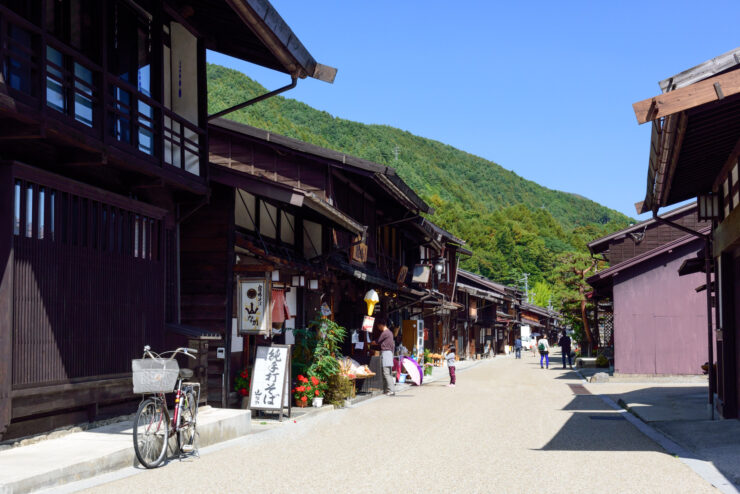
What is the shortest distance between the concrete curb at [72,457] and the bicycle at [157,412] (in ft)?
0.78

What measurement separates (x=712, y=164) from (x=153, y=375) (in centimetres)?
973

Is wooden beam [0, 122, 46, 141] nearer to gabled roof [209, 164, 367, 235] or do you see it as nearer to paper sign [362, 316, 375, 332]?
gabled roof [209, 164, 367, 235]

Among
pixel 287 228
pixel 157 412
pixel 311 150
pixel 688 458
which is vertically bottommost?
pixel 688 458

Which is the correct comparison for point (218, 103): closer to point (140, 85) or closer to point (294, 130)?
point (294, 130)

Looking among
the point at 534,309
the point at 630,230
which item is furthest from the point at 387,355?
the point at 534,309

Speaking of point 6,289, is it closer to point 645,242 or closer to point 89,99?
point 89,99

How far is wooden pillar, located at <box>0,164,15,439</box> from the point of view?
8.98 metres

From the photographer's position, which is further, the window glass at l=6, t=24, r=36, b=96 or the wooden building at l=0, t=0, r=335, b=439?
the window glass at l=6, t=24, r=36, b=96

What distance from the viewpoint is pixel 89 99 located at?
433 inches

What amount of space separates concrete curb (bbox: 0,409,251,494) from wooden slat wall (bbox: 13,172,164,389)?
77cm

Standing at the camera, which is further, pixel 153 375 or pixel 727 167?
pixel 727 167

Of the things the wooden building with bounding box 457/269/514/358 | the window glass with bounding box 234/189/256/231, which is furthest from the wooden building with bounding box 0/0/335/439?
the wooden building with bounding box 457/269/514/358

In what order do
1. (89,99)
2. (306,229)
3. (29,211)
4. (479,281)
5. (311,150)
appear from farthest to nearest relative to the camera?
(479,281) < (311,150) < (306,229) < (89,99) < (29,211)

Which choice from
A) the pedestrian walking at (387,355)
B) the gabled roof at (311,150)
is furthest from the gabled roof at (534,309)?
the pedestrian walking at (387,355)
